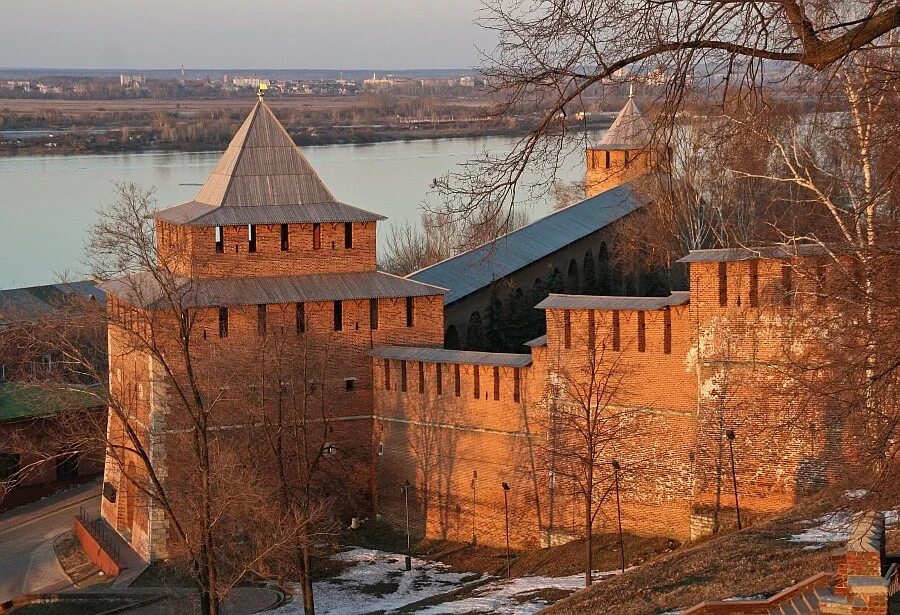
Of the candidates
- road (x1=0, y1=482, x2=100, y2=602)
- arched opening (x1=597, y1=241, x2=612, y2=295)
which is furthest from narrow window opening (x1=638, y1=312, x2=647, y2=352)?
arched opening (x1=597, y1=241, x2=612, y2=295)

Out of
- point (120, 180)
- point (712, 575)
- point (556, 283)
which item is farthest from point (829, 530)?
point (120, 180)

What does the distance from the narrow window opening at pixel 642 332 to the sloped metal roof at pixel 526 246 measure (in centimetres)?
207

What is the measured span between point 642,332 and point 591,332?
574mm

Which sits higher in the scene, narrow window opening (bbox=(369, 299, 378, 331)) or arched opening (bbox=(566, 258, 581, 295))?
narrow window opening (bbox=(369, 299, 378, 331))

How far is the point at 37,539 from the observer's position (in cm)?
2045

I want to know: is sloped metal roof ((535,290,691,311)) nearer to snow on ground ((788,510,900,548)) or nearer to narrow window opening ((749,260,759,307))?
narrow window opening ((749,260,759,307))

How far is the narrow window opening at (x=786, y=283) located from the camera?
14328mm

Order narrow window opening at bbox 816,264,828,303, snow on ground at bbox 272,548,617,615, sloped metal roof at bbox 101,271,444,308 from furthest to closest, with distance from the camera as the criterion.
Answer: sloped metal roof at bbox 101,271,444,308, snow on ground at bbox 272,548,617,615, narrow window opening at bbox 816,264,828,303

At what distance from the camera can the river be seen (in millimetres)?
37750

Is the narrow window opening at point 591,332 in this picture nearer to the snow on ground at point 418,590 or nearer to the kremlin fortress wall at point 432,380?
the kremlin fortress wall at point 432,380

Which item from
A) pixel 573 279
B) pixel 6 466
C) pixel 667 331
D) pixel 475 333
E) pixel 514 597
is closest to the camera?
pixel 514 597

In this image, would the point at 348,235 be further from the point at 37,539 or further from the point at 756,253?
the point at 756,253

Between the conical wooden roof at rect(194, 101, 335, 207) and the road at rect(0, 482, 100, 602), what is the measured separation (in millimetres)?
4757

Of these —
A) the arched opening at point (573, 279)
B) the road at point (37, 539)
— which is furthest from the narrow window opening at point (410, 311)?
the arched opening at point (573, 279)
